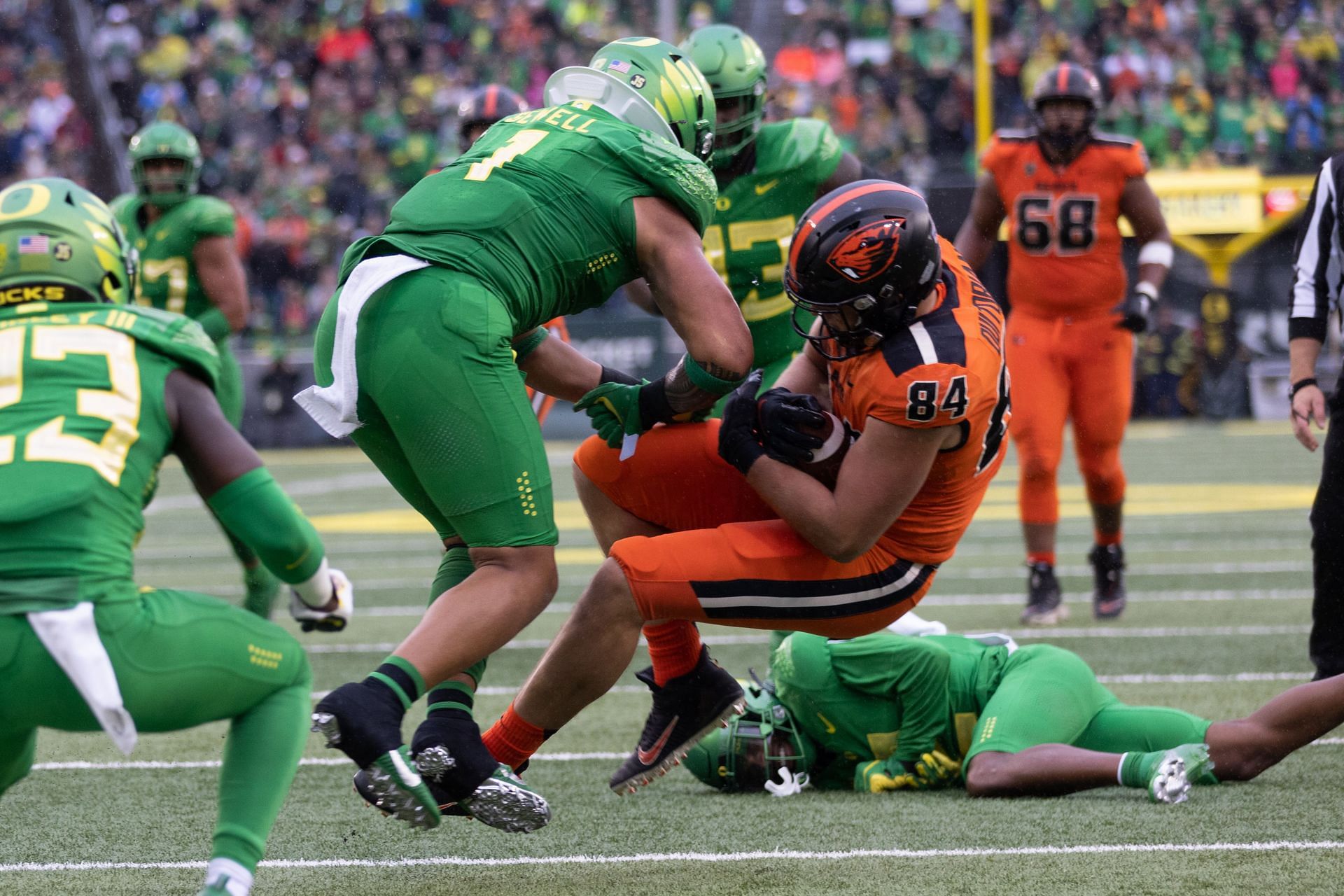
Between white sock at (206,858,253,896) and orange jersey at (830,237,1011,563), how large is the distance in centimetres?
155

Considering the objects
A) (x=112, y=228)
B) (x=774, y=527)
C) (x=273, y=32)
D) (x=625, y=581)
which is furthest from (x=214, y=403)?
(x=273, y=32)

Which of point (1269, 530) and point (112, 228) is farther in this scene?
point (1269, 530)

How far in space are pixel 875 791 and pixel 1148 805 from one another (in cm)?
69

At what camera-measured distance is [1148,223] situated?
732 cm

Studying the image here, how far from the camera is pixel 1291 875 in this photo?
3.21m

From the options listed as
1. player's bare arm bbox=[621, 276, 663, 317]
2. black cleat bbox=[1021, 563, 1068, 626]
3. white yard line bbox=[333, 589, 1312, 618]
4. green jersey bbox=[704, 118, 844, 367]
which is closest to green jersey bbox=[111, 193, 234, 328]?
white yard line bbox=[333, 589, 1312, 618]

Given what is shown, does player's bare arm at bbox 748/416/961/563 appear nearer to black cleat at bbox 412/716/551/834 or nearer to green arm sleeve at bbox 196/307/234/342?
black cleat at bbox 412/716/551/834

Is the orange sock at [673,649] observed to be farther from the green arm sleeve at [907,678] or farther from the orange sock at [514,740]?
the green arm sleeve at [907,678]

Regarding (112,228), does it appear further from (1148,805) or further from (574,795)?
(1148,805)

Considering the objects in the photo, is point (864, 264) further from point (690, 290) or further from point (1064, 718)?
point (1064, 718)

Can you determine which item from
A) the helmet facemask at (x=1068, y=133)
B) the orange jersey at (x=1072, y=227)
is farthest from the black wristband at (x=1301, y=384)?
the helmet facemask at (x=1068, y=133)

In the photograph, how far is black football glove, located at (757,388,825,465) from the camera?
3.52 metres

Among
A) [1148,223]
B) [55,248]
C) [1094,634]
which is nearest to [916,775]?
[55,248]

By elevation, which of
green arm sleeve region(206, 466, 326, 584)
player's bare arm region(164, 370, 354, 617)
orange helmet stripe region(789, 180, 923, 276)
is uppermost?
orange helmet stripe region(789, 180, 923, 276)
